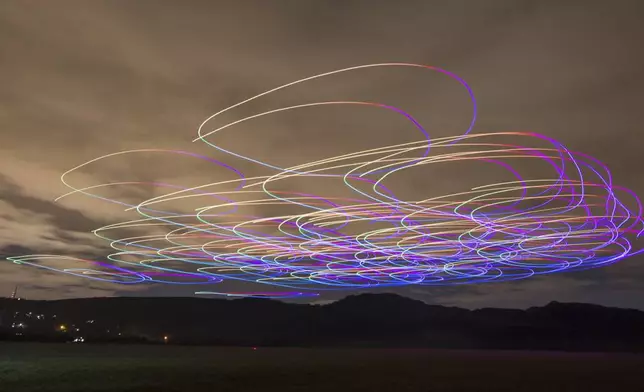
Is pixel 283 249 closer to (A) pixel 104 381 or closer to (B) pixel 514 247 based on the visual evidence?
(A) pixel 104 381

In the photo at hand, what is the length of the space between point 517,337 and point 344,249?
180 m

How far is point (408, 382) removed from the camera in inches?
1142

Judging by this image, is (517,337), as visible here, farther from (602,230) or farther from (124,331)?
(602,230)

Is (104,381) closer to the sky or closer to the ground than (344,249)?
closer to the ground

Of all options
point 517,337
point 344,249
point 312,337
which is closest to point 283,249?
point 344,249

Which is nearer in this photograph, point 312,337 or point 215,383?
point 215,383

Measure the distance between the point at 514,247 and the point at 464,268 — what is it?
321 centimetres

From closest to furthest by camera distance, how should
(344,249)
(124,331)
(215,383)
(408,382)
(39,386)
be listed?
1. (39,386)
2. (215,383)
3. (408,382)
4. (344,249)
5. (124,331)

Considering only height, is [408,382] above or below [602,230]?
below

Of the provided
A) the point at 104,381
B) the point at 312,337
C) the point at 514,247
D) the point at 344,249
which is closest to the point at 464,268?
the point at 514,247

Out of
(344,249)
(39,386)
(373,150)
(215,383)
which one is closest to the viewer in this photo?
(373,150)

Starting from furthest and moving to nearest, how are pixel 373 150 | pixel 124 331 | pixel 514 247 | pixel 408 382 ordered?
pixel 124 331
pixel 514 247
pixel 408 382
pixel 373 150

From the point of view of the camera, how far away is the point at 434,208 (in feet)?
83.0

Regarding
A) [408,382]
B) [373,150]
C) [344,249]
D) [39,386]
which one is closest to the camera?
[373,150]
